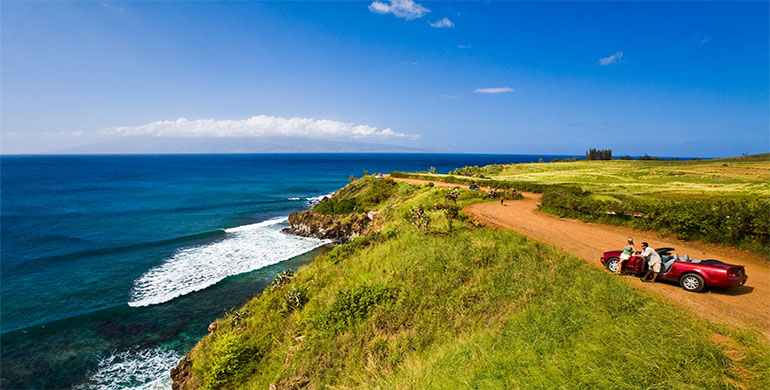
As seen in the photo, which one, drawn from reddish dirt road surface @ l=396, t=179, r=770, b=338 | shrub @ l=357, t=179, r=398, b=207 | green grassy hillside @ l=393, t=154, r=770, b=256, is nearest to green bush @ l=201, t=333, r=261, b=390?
reddish dirt road surface @ l=396, t=179, r=770, b=338

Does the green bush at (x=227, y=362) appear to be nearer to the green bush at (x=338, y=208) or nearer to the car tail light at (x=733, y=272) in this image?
the car tail light at (x=733, y=272)

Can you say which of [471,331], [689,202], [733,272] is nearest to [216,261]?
[471,331]

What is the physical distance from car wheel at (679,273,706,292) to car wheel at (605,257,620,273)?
1.91 metres

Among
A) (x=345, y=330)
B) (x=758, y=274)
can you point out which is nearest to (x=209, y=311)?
(x=345, y=330)

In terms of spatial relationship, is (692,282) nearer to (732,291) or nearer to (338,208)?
(732,291)

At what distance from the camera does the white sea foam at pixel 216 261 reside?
2353 centimetres

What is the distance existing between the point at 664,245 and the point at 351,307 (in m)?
16.3

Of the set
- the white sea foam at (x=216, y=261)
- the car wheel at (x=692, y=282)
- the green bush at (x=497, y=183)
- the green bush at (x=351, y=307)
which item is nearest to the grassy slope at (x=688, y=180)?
the green bush at (x=497, y=183)

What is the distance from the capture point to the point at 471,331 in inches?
380

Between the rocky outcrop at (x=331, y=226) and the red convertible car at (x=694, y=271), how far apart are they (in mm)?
24276

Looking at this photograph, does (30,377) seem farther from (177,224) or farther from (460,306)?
(177,224)

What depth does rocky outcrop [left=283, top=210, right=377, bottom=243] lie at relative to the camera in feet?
116

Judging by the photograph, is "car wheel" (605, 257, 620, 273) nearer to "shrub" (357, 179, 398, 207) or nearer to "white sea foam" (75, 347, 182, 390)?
"white sea foam" (75, 347, 182, 390)

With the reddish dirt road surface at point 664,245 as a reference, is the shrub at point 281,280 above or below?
below
